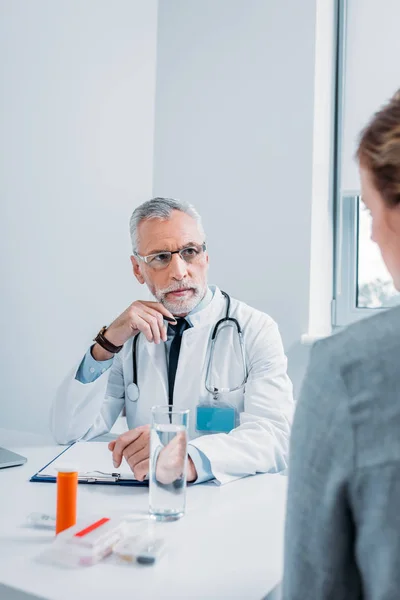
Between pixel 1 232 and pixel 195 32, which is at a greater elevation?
pixel 195 32

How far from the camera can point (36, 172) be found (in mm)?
2100

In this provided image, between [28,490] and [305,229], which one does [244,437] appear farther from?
[305,229]

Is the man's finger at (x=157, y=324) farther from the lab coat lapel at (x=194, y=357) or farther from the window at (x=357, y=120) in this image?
the window at (x=357, y=120)

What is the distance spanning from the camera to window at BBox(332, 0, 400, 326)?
250 centimetres

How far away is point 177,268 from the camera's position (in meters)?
1.79

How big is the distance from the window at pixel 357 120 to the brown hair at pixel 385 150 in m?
1.93

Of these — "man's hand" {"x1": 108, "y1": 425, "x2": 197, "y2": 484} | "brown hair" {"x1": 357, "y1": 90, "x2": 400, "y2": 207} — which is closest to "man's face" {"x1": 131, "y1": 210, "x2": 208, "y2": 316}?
"man's hand" {"x1": 108, "y1": 425, "x2": 197, "y2": 484}

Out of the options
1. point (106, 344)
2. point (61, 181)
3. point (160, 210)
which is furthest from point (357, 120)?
point (106, 344)

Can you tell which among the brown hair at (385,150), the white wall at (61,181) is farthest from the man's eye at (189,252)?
the brown hair at (385,150)

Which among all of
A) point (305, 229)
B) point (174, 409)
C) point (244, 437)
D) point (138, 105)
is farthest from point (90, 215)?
point (174, 409)

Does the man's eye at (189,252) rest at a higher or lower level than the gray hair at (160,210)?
lower

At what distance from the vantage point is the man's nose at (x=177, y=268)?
178 cm

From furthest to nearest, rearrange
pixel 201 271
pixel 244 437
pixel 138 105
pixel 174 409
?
pixel 138 105
pixel 201 271
pixel 244 437
pixel 174 409

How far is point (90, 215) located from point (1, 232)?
46 cm
